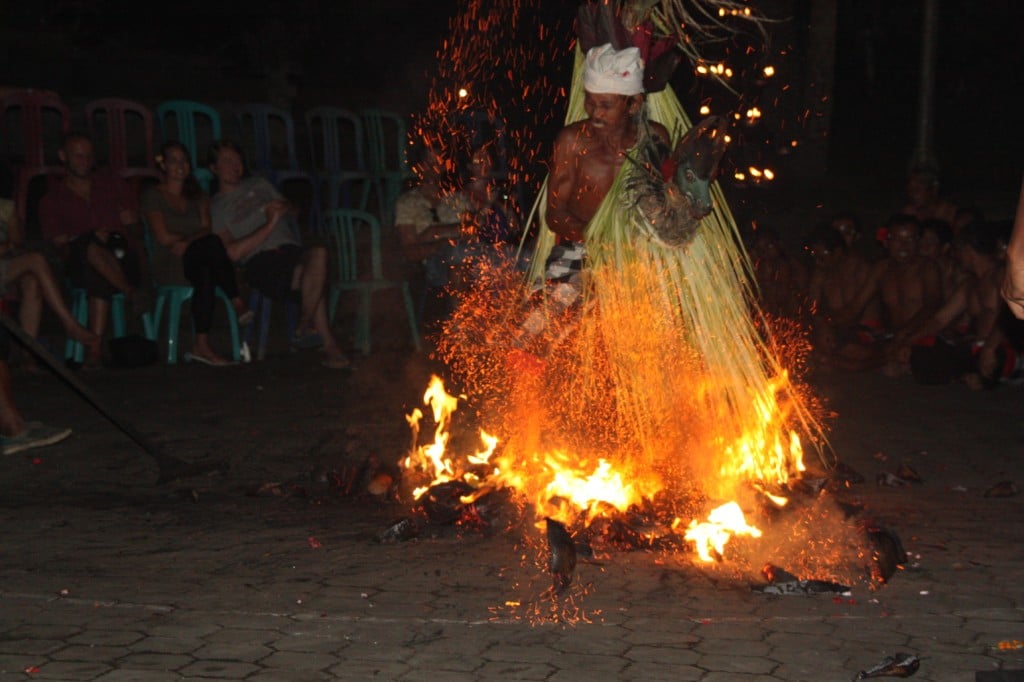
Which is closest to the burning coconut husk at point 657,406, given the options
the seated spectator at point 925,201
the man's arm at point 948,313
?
the man's arm at point 948,313

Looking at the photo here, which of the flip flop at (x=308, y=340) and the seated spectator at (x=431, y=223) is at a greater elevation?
the seated spectator at (x=431, y=223)

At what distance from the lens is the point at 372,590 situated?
15.0 ft

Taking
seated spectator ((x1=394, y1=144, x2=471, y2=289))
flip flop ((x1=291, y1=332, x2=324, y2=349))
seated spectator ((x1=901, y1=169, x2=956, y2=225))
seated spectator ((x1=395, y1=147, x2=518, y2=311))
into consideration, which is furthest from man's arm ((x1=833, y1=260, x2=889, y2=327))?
flip flop ((x1=291, y1=332, x2=324, y2=349))

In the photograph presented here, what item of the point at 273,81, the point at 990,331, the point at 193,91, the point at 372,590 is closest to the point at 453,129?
the point at 990,331

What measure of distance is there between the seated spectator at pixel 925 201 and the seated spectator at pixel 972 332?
1.27 meters

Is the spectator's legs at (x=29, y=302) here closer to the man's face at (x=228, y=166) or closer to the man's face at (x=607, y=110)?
the man's face at (x=228, y=166)

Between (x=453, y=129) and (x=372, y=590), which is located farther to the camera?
(x=453, y=129)

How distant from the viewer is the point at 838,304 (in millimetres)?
9719

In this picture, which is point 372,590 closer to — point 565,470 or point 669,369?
point 565,470

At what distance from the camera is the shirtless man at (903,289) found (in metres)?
9.05

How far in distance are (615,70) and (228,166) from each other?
4615 millimetres

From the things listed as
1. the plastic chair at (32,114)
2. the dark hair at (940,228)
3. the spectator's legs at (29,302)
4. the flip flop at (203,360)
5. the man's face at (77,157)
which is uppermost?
the plastic chair at (32,114)

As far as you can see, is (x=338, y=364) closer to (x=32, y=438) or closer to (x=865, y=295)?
(x=32, y=438)

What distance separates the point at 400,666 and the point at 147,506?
2312 millimetres
